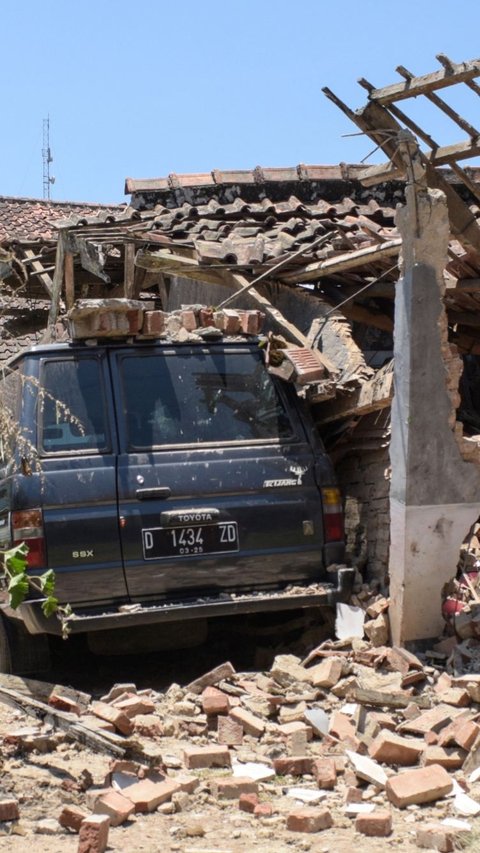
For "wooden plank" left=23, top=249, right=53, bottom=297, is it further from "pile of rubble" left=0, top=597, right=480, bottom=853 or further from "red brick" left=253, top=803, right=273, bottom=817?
"red brick" left=253, top=803, right=273, bottom=817

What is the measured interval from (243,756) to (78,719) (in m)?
0.88

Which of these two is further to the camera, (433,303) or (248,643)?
(248,643)

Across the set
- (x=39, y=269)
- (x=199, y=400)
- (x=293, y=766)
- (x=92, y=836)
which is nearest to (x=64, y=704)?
(x=293, y=766)

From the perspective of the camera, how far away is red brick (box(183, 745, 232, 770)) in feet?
17.8

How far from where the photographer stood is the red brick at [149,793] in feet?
15.9

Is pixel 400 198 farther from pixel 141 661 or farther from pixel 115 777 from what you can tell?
pixel 115 777

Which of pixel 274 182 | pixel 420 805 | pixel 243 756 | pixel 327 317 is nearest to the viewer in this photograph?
pixel 420 805

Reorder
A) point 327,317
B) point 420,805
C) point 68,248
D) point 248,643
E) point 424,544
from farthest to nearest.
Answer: point 68,248, point 327,317, point 248,643, point 424,544, point 420,805

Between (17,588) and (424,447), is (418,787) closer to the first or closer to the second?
(17,588)

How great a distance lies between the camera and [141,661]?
25.7ft

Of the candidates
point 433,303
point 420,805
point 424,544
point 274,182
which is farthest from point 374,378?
point 274,182

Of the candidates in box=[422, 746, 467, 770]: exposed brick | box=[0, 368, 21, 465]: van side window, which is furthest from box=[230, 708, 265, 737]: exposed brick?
box=[0, 368, 21, 465]: van side window

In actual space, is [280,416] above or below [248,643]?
above

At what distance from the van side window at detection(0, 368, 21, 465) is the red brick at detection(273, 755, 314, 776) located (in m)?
2.19
